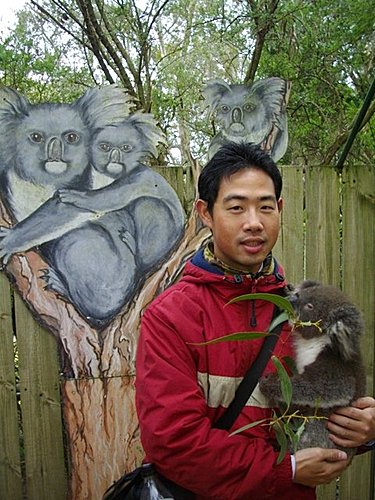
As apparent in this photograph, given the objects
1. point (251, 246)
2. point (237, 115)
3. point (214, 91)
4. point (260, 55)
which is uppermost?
point (260, 55)

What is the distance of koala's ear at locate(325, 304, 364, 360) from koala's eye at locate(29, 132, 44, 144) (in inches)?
71.0

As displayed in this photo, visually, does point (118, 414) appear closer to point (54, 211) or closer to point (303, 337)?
point (54, 211)

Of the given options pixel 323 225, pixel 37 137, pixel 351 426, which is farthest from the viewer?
pixel 323 225

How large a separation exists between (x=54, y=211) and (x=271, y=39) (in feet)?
9.50

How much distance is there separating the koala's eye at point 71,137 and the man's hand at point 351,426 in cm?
191

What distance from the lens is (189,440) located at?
1430 millimetres

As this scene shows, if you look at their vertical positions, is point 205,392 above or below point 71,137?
below

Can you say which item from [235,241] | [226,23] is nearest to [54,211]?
Answer: [235,241]

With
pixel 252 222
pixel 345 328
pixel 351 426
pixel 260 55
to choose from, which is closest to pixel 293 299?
pixel 345 328

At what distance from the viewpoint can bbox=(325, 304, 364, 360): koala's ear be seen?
1.67m

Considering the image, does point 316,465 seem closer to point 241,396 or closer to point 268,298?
point 241,396

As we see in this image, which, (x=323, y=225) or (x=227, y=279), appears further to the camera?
(x=323, y=225)

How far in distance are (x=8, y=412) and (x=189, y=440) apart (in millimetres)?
1773

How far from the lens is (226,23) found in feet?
14.9
